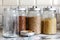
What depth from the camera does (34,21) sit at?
0.81 m

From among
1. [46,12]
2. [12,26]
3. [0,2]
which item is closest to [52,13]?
[46,12]

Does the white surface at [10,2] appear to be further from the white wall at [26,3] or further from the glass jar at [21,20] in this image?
the glass jar at [21,20]

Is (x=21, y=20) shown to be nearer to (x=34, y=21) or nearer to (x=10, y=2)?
(x=34, y=21)

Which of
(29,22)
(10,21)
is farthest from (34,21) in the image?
(10,21)

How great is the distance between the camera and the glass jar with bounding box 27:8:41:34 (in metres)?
0.81

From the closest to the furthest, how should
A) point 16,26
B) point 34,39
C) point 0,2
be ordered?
1. point 34,39
2. point 16,26
3. point 0,2

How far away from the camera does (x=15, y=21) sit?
0.82 metres

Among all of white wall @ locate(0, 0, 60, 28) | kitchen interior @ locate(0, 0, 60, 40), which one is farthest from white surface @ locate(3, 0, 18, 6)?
kitchen interior @ locate(0, 0, 60, 40)

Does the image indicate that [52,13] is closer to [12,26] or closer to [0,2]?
[12,26]

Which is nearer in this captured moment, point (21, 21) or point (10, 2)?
point (21, 21)

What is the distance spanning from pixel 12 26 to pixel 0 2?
0.27m

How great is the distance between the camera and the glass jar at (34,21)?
32.0 inches

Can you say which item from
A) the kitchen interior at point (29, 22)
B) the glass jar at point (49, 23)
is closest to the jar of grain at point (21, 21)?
the kitchen interior at point (29, 22)

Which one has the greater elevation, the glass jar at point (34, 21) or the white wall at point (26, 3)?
the white wall at point (26, 3)
